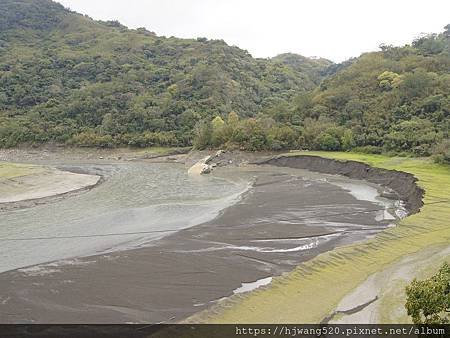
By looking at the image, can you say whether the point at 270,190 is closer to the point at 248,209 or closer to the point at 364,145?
the point at 248,209

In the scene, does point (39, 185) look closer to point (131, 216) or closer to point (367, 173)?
point (131, 216)

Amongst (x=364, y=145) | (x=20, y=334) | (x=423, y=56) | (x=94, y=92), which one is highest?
(x=423, y=56)

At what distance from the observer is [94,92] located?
115 m

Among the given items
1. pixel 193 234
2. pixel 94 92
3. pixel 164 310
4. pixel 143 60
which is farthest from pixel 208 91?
pixel 164 310

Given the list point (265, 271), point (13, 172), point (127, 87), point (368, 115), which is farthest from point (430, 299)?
point (127, 87)

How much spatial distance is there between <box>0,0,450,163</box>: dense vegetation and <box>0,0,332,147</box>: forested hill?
31 centimetres

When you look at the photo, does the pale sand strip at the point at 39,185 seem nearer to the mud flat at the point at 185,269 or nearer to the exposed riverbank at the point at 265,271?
the mud flat at the point at 185,269

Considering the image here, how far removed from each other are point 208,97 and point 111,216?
78.6 metres

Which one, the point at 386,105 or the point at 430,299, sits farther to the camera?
the point at 386,105

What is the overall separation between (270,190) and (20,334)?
33.1 metres

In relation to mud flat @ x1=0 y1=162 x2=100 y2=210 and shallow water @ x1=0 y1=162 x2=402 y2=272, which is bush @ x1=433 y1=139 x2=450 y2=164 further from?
mud flat @ x1=0 y1=162 x2=100 y2=210

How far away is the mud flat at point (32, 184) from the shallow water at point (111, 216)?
7.39 ft

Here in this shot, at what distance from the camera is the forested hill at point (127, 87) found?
328ft

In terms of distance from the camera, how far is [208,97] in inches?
4400
